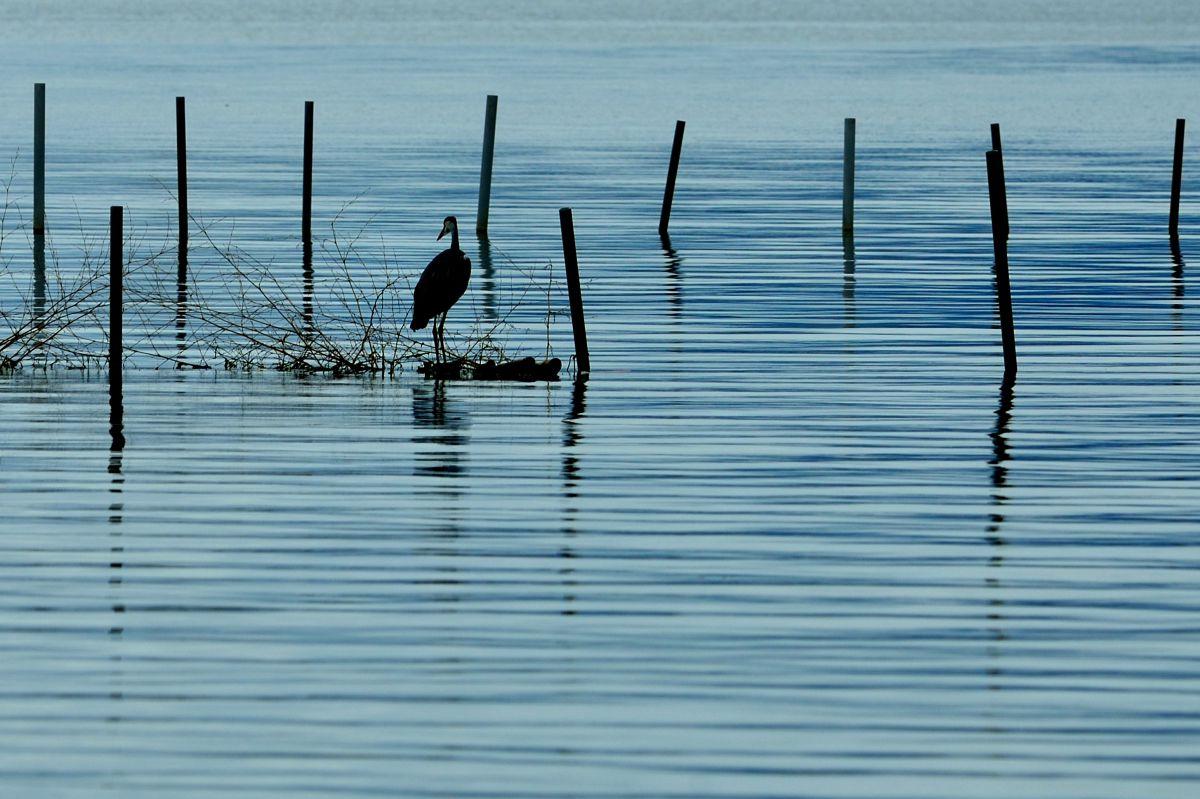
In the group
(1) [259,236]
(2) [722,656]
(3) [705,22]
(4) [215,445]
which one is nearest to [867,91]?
(1) [259,236]

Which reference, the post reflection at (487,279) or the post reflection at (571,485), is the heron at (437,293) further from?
the post reflection at (487,279)

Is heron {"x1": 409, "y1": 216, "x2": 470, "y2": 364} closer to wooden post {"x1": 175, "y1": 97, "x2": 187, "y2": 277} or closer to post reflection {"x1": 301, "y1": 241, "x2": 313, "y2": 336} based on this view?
post reflection {"x1": 301, "y1": 241, "x2": 313, "y2": 336}

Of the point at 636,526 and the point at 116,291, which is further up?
the point at 116,291

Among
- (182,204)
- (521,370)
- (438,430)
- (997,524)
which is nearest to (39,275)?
(182,204)

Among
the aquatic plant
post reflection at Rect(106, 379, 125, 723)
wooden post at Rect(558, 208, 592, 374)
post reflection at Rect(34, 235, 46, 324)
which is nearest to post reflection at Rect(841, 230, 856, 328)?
the aquatic plant

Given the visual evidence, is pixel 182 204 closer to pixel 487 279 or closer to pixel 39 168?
pixel 39 168

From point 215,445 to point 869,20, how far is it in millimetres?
137486

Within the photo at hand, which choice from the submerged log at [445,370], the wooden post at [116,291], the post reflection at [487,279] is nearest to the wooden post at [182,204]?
the post reflection at [487,279]

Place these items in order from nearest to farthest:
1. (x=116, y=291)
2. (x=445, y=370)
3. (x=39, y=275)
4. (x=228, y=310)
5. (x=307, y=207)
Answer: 1. (x=116, y=291)
2. (x=445, y=370)
3. (x=228, y=310)
4. (x=39, y=275)
5. (x=307, y=207)

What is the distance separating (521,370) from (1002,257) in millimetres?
3170

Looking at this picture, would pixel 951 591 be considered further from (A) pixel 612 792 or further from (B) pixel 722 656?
(A) pixel 612 792

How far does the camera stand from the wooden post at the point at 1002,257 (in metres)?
16.2

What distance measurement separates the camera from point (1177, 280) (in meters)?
22.8

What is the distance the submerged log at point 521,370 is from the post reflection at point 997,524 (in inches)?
107
